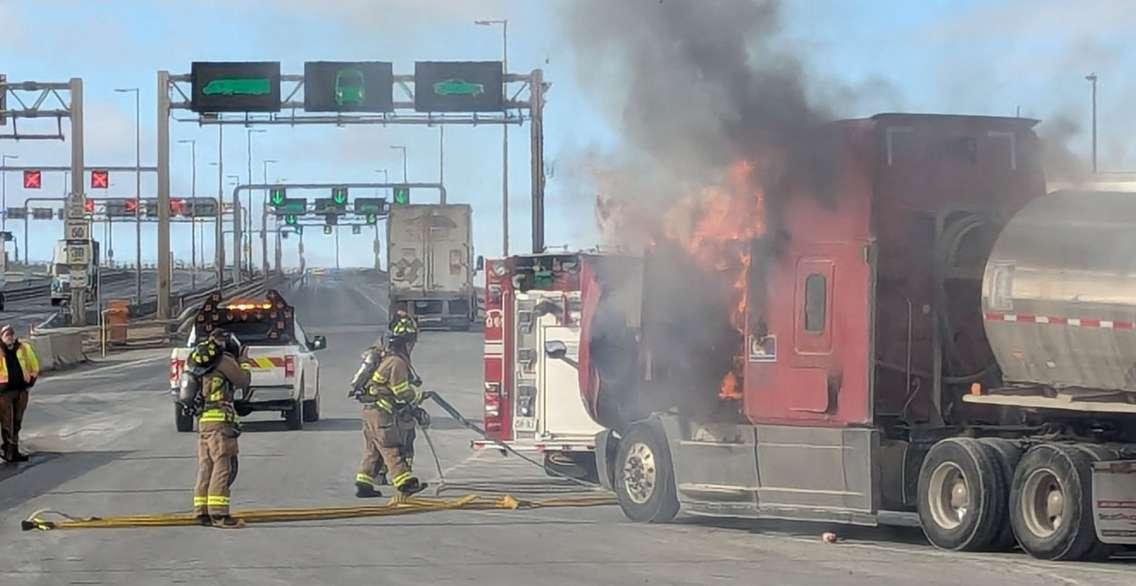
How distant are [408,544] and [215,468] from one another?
2.16 metres

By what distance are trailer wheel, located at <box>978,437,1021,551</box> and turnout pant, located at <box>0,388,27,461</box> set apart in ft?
41.3

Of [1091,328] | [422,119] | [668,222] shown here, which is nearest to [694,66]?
[668,222]

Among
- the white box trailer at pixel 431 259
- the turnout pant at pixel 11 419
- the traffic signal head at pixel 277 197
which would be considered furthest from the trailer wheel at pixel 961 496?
the traffic signal head at pixel 277 197

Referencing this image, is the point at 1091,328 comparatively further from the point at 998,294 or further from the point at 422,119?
the point at 422,119

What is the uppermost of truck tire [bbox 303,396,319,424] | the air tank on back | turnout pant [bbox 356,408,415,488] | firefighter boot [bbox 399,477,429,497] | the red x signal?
the red x signal

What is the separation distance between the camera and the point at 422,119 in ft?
152

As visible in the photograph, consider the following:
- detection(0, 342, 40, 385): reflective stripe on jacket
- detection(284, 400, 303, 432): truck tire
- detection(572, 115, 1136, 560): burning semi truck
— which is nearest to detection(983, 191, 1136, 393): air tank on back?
detection(572, 115, 1136, 560): burning semi truck

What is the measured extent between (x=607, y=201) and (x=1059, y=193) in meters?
4.27

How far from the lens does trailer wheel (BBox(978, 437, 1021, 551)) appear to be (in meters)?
11.8

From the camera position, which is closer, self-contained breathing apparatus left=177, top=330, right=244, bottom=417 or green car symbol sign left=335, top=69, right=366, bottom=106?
self-contained breathing apparatus left=177, top=330, right=244, bottom=417

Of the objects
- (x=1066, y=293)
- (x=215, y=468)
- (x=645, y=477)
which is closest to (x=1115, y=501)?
(x=1066, y=293)

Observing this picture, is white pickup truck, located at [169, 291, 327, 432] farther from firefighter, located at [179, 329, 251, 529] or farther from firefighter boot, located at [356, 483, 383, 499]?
firefighter, located at [179, 329, 251, 529]

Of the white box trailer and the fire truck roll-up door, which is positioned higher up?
the white box trailer

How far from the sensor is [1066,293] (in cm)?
1163
